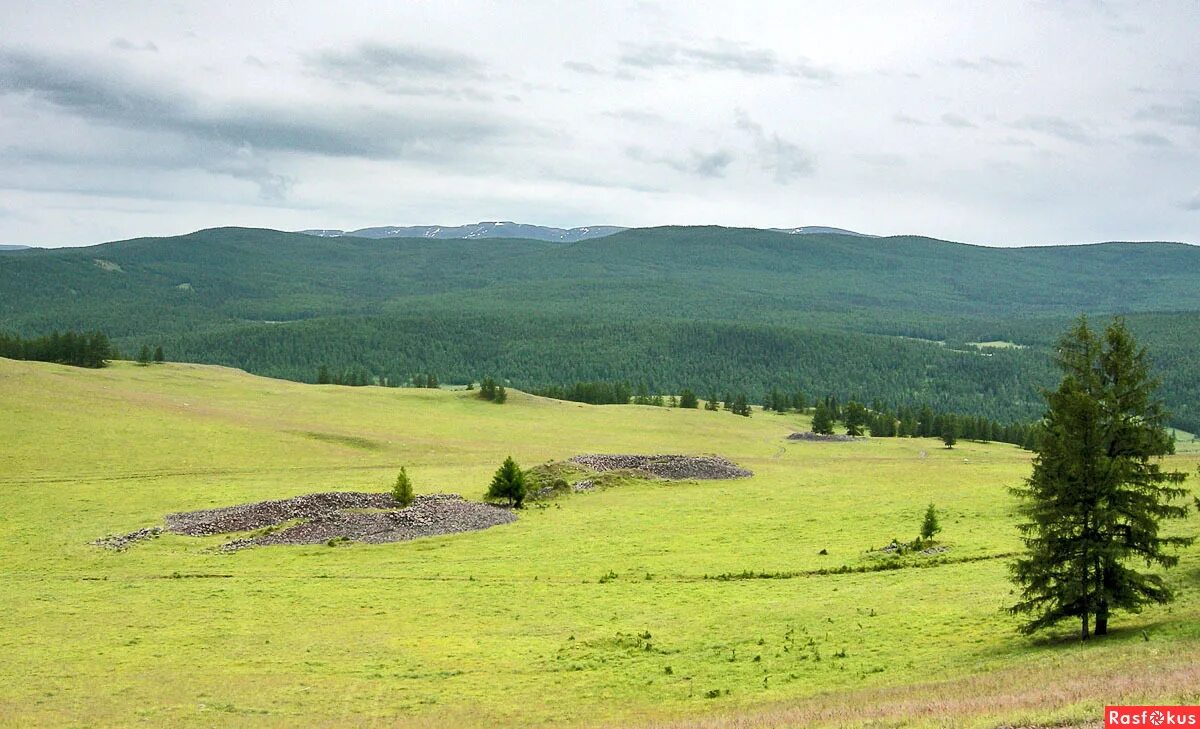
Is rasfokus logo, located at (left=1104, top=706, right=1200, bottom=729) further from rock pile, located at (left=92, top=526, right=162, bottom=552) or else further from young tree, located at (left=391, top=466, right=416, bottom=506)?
young tree, located at (left=391, top=466, right=416, bottom=506)

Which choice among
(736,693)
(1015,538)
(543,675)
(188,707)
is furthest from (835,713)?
(1015,538)

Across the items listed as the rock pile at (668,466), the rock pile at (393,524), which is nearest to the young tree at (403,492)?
the rock pile at (393,524)

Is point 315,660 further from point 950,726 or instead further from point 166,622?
point 950,726

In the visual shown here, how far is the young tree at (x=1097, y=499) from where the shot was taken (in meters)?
28.5

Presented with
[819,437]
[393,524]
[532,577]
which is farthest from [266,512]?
[819,437]

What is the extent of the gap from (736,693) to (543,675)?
19.8ft

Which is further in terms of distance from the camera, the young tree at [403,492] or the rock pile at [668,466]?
the rock pile at [668,466]

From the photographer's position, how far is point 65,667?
95.5 feet

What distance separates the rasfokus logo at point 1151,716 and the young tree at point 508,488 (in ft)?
158

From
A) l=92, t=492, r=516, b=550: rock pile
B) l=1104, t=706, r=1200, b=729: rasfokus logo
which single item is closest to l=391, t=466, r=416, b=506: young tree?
l=92, t=492, r=516, b=550: rock pile

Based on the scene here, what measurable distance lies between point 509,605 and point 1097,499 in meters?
21.8

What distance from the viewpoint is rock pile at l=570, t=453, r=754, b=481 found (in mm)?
75625

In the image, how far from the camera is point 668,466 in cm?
7738

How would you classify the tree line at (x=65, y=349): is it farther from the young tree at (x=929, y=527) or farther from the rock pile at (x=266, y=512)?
the young tree at (x=929, y=527)
